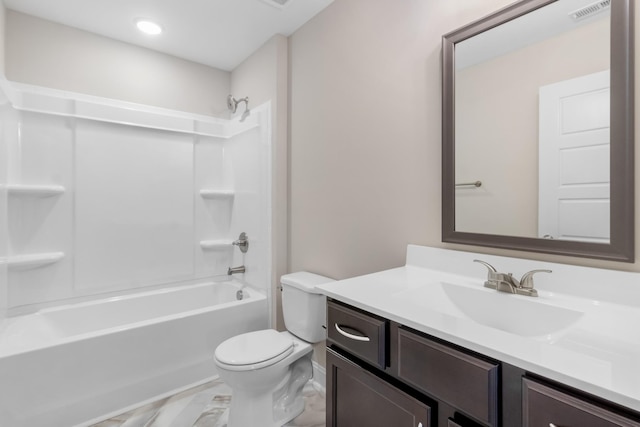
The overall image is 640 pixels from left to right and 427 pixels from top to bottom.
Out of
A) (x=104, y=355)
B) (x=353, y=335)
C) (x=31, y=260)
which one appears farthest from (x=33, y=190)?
(x=353, y=335)

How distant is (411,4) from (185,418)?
2.54 m

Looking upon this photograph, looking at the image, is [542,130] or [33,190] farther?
[33,190]

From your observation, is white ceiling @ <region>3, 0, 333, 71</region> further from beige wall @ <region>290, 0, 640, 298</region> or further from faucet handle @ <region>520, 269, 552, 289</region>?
faucet handle @ <region>520, 269, 552, 289</region>

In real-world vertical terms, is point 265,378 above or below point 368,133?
below

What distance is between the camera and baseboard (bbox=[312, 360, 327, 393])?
6.84ft

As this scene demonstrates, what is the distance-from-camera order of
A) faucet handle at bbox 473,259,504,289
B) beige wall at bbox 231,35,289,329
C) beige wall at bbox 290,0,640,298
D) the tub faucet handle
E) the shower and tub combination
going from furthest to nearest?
the tub faucet handle
beige wall at bbox 231,35,289,329
the shower and tub combination
beige wall at bbox 290,0,640,298
faucet handle at bbox 473,259,504,289

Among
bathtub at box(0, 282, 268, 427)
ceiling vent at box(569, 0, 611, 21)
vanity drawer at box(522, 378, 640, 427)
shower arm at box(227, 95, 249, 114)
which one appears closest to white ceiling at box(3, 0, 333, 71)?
shower arm at box(227, 95, 249, 114)

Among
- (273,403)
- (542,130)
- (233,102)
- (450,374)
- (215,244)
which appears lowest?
(273,403)

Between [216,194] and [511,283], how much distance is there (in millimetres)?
2481

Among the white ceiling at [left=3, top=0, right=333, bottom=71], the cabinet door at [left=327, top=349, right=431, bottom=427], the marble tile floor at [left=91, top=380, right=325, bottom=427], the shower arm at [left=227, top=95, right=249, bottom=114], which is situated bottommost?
the marble tile floor at [left=91, top=380, right=325, bottom=427]

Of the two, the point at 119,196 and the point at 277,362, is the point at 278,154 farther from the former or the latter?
the point at 277,362

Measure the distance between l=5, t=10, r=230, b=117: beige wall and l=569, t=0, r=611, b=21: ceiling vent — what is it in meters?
2.76

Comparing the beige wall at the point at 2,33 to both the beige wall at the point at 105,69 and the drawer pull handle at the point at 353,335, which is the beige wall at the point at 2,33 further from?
the drawer pull handle at the point at 353,335

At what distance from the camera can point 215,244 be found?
2926mm
